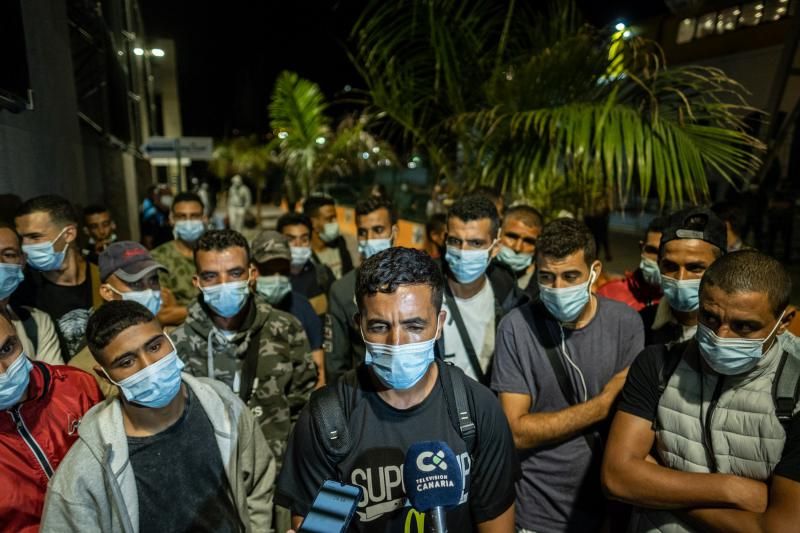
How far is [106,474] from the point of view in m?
1.83

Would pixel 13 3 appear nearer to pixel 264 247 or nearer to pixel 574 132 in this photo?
pixel 264 247

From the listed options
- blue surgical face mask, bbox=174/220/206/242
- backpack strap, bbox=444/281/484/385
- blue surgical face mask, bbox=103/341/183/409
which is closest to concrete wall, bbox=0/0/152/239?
blue surgical face mask, bbox=174/220/206/242

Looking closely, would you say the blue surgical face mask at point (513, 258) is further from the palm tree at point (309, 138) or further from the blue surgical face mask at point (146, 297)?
the palm tree at point (309, 138)

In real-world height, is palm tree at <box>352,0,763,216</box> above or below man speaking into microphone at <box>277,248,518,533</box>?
above

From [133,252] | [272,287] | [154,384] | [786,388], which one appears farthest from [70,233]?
[786,388]

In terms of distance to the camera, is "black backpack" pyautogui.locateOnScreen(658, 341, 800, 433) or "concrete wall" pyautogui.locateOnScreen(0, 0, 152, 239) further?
"concrete wall" pyautogui.locateOnScreen(0, 0, 152, 239)

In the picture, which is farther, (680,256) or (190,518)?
(680,256)

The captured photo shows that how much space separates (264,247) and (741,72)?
8.14 metres

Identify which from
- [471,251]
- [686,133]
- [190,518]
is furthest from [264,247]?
[686,133]

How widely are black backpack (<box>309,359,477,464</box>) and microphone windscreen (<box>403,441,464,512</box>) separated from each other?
40cm

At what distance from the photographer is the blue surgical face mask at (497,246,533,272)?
375 centimetres

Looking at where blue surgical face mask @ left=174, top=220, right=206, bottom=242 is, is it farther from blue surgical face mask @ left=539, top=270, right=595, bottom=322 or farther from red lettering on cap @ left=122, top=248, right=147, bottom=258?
blue surgical face mask @ left=539, top=270, right=595, bottom=322

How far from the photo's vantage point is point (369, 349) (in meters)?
1.75

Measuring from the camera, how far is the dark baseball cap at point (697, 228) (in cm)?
254
